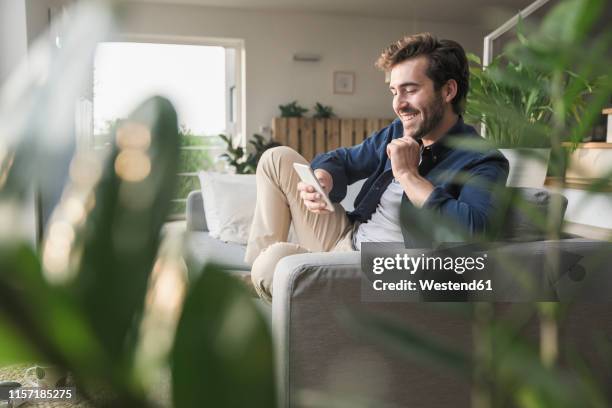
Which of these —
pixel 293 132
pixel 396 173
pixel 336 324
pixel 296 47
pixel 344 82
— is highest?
pixel 296 47

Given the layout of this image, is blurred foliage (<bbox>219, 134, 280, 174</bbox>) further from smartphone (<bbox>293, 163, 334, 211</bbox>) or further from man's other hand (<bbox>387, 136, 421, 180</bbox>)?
man's other hand (<bbox>387, 136, 421, 180</bbox>)

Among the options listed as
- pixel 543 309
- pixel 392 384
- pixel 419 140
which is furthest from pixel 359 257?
pixel 543 309

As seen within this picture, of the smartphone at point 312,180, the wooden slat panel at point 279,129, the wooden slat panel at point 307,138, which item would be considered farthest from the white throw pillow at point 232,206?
the wooden slat panel at point 307,138

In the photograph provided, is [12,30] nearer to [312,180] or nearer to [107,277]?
[312,180]

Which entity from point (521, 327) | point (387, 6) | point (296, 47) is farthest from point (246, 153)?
point (521, 327)

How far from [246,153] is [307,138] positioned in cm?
86

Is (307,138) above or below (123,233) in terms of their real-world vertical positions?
above

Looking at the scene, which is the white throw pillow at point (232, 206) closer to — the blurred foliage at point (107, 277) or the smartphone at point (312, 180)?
the smartphone at point (312, 180)

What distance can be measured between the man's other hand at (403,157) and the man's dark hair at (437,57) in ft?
1.11

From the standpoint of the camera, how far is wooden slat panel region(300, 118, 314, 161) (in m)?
7.84

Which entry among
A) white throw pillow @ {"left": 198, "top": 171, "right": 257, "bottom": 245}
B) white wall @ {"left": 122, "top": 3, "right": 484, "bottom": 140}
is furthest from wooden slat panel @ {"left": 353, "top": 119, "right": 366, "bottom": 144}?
white throw pillow @ {"left": 198, "top": 171, "right": 257, "bottom": 245}

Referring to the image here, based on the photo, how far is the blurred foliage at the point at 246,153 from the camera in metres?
6.48

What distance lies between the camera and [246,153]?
7.75 metres

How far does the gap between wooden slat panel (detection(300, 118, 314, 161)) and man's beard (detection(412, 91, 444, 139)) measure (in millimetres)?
5786
